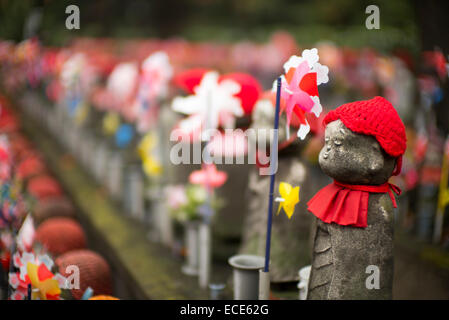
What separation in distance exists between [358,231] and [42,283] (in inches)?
50.5

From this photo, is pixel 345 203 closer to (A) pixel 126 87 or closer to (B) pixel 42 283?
(B) pixel 42 283

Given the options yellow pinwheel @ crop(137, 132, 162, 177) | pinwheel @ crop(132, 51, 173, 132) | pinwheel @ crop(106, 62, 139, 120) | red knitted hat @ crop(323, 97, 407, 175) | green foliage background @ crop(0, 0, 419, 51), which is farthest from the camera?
green foliage background @ crop(0, 0, 419, 51)

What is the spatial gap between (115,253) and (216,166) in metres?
0.90

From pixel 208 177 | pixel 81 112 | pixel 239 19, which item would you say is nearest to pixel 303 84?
pixel 208 177

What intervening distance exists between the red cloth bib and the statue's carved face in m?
0.03

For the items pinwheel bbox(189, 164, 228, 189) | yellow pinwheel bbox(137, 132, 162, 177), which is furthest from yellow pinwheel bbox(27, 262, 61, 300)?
yellow pinwheel bbox(137, 132, 162, 177)

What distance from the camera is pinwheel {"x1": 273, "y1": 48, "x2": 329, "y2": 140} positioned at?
70.5 inches

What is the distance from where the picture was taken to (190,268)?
294cm

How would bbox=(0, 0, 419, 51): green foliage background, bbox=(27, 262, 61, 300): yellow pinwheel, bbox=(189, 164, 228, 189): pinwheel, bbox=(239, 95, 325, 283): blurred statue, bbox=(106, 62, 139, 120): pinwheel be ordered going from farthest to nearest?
1. bbox=(0, 0, 419, 51): green foliage background
2. bbox=(106, 62, 139, 120): pinwheel
3. bbox=(189, 164, 228, 189): pinwheel
4. bbox=(239, 95, 325, 283): blurred statue
5. bbox=(27, 262, 61, 300): yellow pinwheel

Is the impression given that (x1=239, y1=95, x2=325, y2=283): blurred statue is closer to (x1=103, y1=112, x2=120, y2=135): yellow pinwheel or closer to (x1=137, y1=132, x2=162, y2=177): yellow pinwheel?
(x1=137, y1=132, x2=162, y2=177): yellow pinwheel
